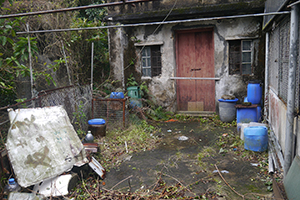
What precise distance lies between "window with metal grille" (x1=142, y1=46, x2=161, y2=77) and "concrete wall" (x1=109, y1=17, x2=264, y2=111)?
7.5 inches

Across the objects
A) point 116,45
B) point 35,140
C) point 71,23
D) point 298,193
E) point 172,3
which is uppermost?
point 172,3

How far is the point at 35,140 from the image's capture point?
366 centimetres

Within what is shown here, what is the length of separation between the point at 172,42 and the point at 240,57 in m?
2.16

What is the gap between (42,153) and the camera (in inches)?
143

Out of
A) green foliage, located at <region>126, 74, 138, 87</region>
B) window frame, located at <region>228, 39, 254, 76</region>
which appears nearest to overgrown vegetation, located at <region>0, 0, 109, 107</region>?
green foliage, located at <region>126, 74, 138, 87</region>

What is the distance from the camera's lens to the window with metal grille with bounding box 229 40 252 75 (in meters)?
7.34

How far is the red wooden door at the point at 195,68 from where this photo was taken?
314 inches

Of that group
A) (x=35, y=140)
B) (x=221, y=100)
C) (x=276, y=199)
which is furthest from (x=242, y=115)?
(x=35, y=140)

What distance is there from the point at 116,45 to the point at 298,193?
681 centimetres

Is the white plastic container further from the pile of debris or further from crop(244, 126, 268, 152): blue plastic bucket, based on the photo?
crop(244, 126, 268, 152): blue plastic bucket

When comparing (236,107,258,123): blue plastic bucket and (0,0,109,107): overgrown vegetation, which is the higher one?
(0,0,109,107): overgrown vegetation

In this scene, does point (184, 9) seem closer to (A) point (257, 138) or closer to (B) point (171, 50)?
(B) point (171, 50)

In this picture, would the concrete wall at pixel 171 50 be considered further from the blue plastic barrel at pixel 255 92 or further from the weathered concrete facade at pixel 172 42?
the blue plastic barrel at pixel 255 92

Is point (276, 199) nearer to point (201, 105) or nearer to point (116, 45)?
point (201, 105)
